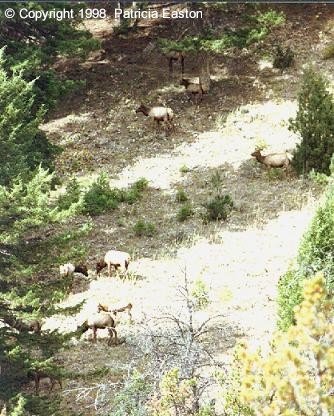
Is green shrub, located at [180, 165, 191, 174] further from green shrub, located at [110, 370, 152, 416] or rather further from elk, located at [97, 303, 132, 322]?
green shrub, located at [110, 370, 152, 416]

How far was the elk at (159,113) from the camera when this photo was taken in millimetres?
24281

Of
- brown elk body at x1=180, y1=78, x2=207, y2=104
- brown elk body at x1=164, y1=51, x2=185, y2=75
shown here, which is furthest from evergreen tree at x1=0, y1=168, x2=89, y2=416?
brown elk body at x1=164, y1=51, x2=185, y2=75

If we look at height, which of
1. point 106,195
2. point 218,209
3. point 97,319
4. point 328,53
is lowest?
point 106,195

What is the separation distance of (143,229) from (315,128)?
5.89 meters

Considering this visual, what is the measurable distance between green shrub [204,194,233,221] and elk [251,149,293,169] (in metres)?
2.49

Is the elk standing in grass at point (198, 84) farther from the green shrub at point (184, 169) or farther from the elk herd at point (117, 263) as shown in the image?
the green shrub at point (184, 169)

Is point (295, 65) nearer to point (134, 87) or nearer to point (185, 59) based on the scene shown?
point (185, 59)

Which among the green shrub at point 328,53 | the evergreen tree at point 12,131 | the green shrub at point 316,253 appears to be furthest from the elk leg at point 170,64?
the green shrub at point 316,253

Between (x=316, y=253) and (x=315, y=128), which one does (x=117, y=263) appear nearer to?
(x=316, y=253)

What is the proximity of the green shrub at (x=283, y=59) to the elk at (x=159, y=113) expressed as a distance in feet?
16.7

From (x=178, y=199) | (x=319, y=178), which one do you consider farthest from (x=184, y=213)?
(x=319, y=178)

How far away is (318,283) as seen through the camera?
A: 19.2 ft

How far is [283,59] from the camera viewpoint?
2658 cm

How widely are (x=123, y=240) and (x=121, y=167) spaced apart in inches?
168
